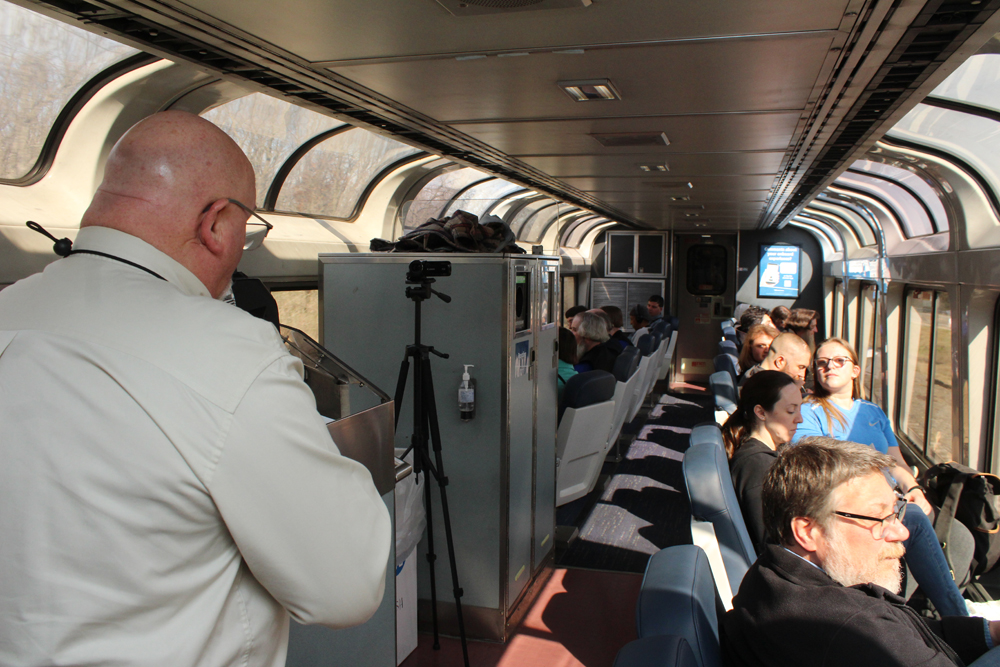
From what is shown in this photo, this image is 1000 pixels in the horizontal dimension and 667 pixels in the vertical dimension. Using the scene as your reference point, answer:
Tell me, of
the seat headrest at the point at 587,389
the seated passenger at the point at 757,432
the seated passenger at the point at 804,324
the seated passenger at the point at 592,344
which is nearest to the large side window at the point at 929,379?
the seated passenger at the point at 804,324

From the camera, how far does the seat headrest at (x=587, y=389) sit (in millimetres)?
5043

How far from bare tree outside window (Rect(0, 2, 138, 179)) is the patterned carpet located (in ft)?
12.3

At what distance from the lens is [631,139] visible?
3.64 metres

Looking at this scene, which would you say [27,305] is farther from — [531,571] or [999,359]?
[999,359]

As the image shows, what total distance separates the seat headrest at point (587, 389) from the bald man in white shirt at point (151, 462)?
397 centimetres

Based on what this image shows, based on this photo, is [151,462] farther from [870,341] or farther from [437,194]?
[870,341]

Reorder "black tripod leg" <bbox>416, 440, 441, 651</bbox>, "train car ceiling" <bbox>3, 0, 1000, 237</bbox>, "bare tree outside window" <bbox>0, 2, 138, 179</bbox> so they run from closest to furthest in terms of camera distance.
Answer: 1. "train car ceiling" <bbox>3, 0, 1000, 237</bbox>
2. "bare tree outside window" <bbox>0, 2, 138, 179</bbox>
3. "black tripod leg" <bbox>416, 440, 441, 651</bbox>

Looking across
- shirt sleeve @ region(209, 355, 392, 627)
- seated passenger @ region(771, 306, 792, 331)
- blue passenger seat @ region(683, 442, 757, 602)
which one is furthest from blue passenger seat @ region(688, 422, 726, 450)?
seated passenger @ region(771, 306, 792, 331)

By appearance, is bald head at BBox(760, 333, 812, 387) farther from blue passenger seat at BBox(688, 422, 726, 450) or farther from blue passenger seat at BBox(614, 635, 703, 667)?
blue passenger seat at BBox(614, 635, 703, 667)

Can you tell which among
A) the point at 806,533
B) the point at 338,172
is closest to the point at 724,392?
the point at 806,533

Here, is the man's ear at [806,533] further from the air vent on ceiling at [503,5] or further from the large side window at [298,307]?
the large side window at [298,307]

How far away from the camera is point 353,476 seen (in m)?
1.18

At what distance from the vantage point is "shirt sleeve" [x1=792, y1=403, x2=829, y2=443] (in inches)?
148

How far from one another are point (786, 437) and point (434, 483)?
1.80 metres
